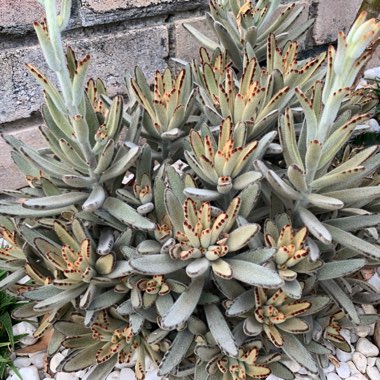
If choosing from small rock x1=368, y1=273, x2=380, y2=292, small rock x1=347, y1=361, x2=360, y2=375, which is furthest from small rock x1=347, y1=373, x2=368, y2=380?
small rock x1=368, y1=273, x2=380, y2=292

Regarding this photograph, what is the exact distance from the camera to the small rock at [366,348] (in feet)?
4.36

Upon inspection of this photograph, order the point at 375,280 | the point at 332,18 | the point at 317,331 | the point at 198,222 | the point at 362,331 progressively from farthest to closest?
1. the point at 332,18
2. the point at 375,280
3. the point at 362,331
4. the point at 317,331
5. the point at 198,222

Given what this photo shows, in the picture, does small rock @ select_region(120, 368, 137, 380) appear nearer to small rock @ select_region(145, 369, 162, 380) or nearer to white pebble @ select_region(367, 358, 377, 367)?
small rock @ select_region(145, 369, 162, 380)

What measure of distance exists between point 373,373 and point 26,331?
2.90 feet

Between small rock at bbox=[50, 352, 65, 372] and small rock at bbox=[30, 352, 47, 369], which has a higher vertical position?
small rock at bbox=[50, 352, 65, 372]

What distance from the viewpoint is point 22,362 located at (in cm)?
130

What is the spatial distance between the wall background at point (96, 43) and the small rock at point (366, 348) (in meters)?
0.99

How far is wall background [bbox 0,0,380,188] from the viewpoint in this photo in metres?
1.53

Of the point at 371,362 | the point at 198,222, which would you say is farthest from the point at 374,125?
the point at 198,222

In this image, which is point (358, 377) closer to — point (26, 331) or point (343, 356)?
point (343, 356)

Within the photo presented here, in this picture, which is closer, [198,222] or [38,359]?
[198,222]

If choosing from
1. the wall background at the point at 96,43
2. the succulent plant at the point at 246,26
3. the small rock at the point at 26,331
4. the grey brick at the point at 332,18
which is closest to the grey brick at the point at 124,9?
the wall background at the point at 96,43

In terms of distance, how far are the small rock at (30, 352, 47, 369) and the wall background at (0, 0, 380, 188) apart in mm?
639

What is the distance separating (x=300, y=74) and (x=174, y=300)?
0.60 metres
